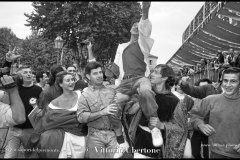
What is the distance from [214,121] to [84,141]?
175 centimetres

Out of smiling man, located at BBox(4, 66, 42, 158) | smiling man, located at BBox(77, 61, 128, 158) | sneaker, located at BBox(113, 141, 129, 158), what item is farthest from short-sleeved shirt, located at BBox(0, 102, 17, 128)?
sneaker, located at BBox(113, 141, 129, 158)

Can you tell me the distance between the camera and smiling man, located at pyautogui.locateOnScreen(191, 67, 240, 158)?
410 centimetres

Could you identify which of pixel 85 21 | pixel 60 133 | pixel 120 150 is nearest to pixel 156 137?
pixel 120 150

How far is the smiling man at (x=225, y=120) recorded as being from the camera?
4102mm

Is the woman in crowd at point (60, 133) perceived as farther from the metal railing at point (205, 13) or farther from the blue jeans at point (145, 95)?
the metal railing at point (205, 13)

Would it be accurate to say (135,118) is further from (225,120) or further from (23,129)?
(23,129)

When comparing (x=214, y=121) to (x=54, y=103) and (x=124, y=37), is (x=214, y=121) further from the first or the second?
(x=124, y=37)

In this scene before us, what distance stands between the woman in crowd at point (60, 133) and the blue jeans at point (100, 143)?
208mm

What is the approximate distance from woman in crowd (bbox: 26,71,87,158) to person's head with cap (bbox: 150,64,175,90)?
116 centimetres

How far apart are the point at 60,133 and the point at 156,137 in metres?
1.29

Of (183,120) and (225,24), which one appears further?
(225,24)

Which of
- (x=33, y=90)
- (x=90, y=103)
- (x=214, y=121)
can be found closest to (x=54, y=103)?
(x=90, y=103)

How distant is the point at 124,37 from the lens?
88.8 ft

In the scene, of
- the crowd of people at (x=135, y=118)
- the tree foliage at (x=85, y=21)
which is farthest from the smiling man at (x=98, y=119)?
the tree foliage at (x=85, y=21)
